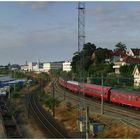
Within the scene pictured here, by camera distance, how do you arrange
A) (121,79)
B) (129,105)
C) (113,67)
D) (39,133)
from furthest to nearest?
(113,67), (121,79), (129,105), (39,133)

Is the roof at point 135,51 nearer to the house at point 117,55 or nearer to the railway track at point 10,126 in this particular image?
the house at point 117,55

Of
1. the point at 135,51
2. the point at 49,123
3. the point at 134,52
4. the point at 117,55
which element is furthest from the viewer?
the point at 135,51

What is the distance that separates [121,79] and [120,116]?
41508mm

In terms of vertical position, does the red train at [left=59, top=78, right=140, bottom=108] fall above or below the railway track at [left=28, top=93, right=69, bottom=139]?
above

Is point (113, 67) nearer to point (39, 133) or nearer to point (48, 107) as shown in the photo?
point (48, 107)

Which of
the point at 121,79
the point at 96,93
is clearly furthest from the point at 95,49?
the point at 96,93

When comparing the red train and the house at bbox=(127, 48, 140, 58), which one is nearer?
the red train

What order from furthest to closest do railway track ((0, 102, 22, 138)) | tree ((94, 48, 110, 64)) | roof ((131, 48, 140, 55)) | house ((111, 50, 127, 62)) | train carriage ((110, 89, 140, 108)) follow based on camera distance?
roof ((131, 48, 140, 55)), house ((111, 50, 127, 62)), tree ((94, 48, 110, 64)), train carriage ((110, 89, 140, 108)), railway track ((0, 102, 22, 138))

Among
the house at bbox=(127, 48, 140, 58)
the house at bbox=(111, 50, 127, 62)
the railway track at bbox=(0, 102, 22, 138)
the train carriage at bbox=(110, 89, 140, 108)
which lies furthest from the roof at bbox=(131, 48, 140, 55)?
the train carriage at bbox=(110, 89, 140, 108)

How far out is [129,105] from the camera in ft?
188

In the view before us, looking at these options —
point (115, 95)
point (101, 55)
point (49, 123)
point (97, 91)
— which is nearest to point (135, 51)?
point (101, 55)

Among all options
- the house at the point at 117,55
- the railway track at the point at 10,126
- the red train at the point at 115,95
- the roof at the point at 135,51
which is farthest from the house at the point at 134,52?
the railway track at the point at 10,126

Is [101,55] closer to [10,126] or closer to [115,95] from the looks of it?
[115,95]

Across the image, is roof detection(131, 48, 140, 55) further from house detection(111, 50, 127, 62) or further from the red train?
the red train
